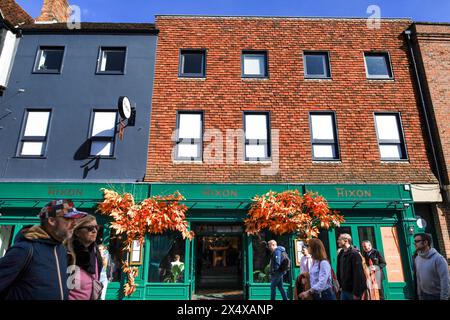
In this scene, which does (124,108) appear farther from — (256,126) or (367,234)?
(367,234)

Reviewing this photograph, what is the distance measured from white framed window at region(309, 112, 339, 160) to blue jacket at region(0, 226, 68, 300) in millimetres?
9617

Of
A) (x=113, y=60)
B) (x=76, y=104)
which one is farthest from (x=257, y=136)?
(x=76, y=104)

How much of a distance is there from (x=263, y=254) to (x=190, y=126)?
17.6ft

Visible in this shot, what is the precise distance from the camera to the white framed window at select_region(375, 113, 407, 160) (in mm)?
11164

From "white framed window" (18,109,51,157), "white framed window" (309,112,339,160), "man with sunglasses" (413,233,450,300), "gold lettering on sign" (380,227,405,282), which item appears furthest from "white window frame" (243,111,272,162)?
"white framed window" (18,109,51,157)

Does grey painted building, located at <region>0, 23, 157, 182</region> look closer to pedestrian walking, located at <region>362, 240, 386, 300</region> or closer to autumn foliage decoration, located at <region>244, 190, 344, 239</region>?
autumn foliage decoration, located at <region>244, 190, 344, 239</region>

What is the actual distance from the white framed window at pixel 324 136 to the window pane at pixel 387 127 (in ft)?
5.72

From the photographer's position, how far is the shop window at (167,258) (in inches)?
374

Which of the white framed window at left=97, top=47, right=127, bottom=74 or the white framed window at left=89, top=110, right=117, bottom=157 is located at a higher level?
the white framed window at left=97, top=47, right=127, bottom=74

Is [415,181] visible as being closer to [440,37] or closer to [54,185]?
[440,37]

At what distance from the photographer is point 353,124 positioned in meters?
11.3

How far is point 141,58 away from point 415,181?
11.4 metres

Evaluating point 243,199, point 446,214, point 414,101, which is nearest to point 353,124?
point 414,101

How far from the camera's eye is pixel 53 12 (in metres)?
14.6
